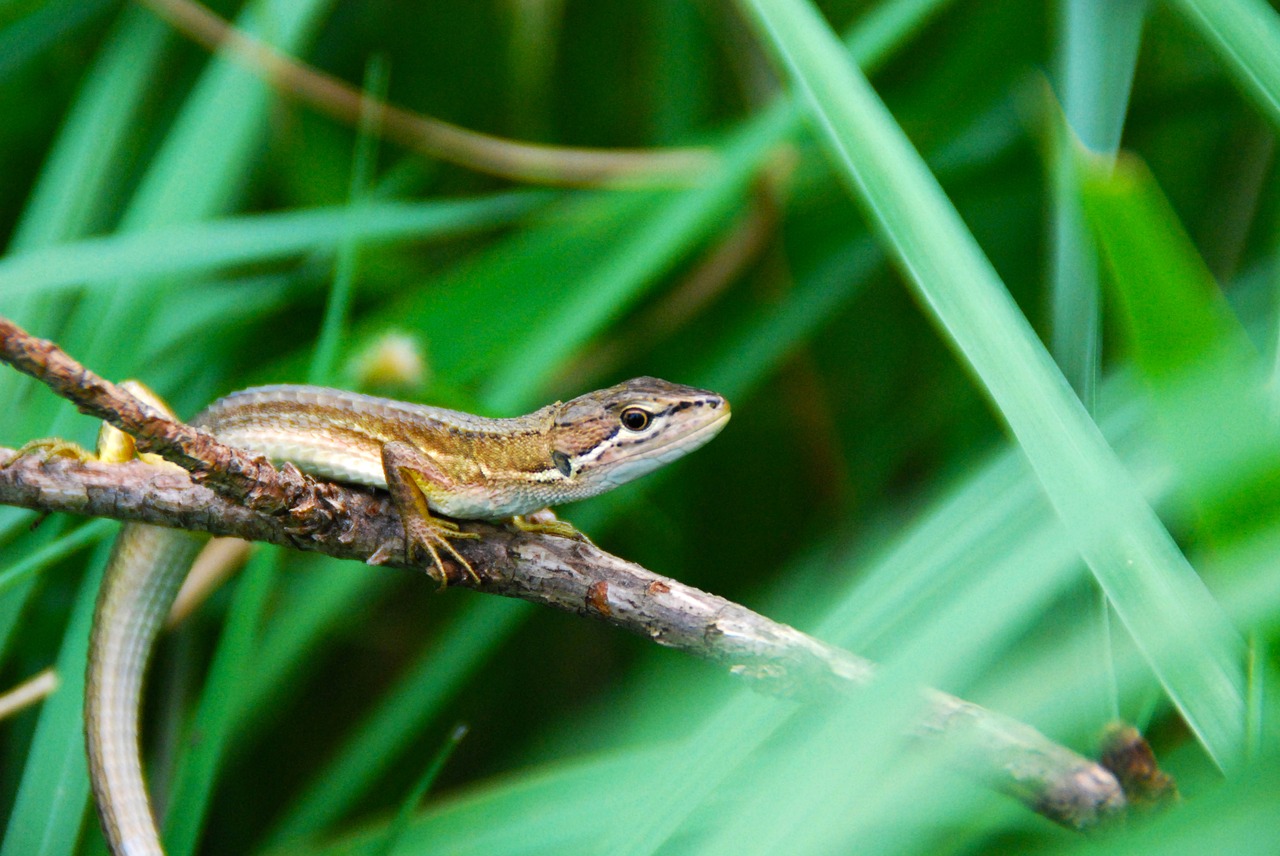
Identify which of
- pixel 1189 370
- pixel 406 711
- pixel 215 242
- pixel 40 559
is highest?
pixel 215 242

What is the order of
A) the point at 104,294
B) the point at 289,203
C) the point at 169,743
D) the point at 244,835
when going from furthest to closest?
the point at 289,203 < the point at 244,835 < the point at 169,743 < the point at 104,294

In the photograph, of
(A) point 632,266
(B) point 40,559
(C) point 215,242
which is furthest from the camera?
(A) point 632,266

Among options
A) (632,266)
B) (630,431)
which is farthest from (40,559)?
(632,266)

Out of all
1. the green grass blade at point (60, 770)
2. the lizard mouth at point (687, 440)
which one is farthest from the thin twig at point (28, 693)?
the lizard mouth at point (687, 440)

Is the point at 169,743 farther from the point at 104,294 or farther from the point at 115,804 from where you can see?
the point at 104,294

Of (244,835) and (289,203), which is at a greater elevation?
(289,203)

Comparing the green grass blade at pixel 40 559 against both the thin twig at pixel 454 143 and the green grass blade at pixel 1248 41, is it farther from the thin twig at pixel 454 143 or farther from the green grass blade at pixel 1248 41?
the green grass blade at pixel 1248 41

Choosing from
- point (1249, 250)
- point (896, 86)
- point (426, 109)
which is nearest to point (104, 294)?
point (426, 109)

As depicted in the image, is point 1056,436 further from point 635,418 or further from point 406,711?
point 406,711
